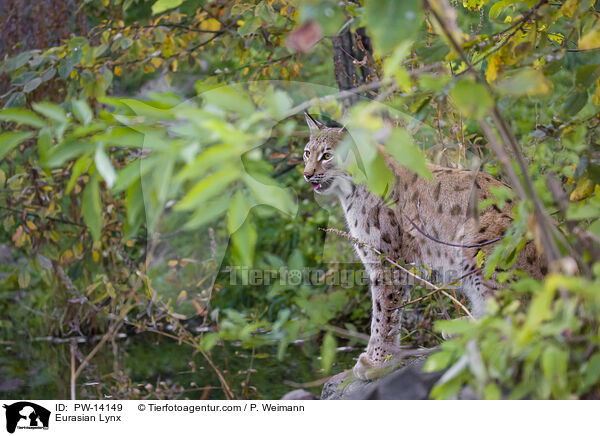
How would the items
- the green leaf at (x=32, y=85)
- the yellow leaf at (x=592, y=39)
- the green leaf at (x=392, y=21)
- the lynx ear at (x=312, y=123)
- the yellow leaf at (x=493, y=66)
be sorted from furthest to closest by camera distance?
1. the green leaf at (x=32, y=85)
2. the lynx ear at (x=312, y=123)
3. the yellow leaf at (x=493, y=66)
4. the yellow leaf at (x=592, y=39)
5. the green leaf at (x=392, y=21)

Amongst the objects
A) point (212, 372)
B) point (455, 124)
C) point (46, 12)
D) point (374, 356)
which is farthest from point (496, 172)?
point (46, 12)

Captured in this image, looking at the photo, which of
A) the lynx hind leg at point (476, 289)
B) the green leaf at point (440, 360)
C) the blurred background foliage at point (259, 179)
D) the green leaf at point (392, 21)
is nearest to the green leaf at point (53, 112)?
the blurred background foliage at point (259, 179)

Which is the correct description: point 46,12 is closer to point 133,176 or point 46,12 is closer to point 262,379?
point 262,379

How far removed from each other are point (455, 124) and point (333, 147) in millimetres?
672

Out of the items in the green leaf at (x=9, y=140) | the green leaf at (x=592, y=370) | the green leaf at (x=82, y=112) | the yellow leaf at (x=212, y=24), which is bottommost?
the green leaf at (x=592, y=370)

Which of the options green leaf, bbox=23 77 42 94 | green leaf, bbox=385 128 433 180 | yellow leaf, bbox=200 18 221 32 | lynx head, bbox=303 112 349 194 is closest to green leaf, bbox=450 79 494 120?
green leaf, bbox=385 128 433 180

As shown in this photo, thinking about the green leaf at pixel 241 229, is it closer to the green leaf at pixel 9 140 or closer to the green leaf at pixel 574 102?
the green leaf at pixel 9 140

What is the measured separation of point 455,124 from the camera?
108 inches

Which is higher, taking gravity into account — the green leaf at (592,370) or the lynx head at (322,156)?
the lynx head at (322,156)
